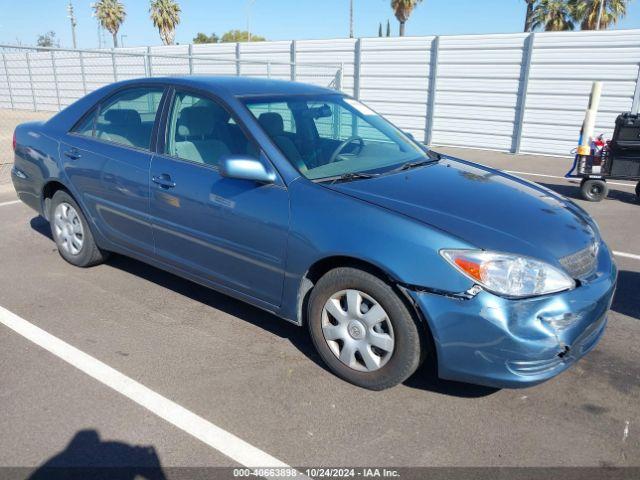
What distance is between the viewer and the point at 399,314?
2734 mm

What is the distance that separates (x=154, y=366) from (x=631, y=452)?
260 cm

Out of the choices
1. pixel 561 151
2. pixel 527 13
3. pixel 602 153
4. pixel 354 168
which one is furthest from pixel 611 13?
pixel 354 168

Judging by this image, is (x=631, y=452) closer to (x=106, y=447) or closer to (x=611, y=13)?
(x=106, y=447)

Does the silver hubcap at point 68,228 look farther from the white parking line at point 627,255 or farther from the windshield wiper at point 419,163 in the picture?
the white parking line at point 627,255

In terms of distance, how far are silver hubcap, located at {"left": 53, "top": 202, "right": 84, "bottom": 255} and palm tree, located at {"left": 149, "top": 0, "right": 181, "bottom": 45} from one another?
132ft

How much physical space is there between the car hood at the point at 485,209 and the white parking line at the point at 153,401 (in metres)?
1.42

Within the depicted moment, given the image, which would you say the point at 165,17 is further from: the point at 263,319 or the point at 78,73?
the point at 263,319

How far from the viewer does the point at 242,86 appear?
380 centimetres

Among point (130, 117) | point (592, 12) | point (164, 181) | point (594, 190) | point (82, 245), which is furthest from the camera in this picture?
point (592, 12)

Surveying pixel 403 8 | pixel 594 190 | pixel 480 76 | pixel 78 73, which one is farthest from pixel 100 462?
pixel 403 8

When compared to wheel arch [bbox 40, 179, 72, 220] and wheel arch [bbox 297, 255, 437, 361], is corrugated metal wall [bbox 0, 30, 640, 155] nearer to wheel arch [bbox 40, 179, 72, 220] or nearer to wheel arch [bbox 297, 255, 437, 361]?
wheel arch [bbox 40, 179, 72, 220]

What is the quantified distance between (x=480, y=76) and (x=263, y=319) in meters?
11.9

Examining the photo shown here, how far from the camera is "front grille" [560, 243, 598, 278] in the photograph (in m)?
2.76

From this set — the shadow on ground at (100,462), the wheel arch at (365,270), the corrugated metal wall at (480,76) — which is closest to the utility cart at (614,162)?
the corrugated metal wall at (480,76)
